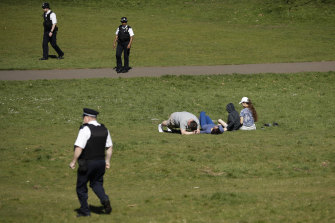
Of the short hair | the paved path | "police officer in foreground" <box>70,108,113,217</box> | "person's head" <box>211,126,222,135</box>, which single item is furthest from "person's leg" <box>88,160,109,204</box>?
the paved path

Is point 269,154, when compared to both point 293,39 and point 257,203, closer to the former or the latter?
point 257,203

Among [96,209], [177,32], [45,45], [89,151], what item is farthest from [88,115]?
[177,32]

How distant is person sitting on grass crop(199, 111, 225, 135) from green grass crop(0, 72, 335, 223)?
31 centimetres

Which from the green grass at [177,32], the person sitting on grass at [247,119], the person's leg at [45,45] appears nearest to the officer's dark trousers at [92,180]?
the person sitting on grass at [247,119]

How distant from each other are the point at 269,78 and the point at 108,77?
240 inches

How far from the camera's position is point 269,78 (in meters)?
23.9

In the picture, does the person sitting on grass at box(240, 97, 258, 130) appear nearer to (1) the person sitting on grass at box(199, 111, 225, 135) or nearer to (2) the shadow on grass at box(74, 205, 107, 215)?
(1) the person sitting on grass at box(199, 111, 225, 135)

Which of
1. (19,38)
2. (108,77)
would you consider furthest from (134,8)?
(108,77)

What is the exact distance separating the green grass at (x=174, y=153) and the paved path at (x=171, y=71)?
101cm

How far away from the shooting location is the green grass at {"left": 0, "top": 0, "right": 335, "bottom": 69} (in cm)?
2820

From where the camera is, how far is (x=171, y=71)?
2492cm

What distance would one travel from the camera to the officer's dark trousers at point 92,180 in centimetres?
902

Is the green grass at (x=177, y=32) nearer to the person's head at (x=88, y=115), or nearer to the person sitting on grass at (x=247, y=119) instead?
the person sitting on grass at (x=247, y=119)

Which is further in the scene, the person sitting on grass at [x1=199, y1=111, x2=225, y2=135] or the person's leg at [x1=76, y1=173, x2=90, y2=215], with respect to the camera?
the person sitting on grass at [x1=199, y1=111, x2=225, y2=135]
